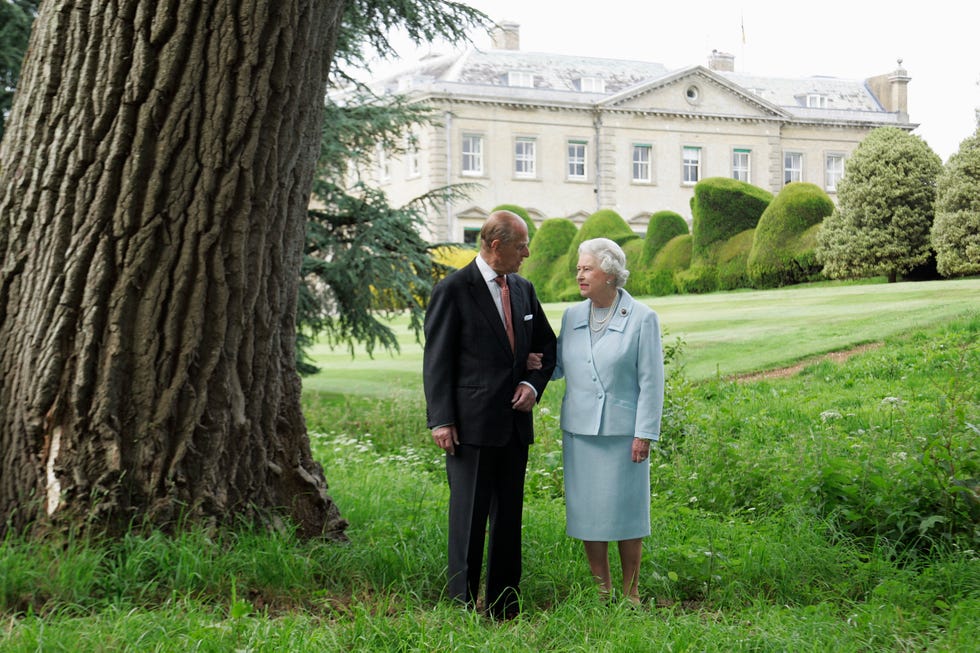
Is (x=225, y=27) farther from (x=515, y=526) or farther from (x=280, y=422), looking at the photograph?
(x=515, y=526)

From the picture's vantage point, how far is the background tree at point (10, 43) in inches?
327

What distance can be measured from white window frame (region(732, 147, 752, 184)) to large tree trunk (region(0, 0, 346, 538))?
835 inches

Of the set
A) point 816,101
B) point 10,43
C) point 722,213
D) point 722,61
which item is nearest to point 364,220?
point 10,43

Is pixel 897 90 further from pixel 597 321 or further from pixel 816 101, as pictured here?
pixel 816 101

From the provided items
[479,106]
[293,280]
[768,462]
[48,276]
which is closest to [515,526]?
[293,280]

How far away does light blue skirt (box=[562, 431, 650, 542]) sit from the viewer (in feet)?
14.0

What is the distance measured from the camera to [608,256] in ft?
14.0

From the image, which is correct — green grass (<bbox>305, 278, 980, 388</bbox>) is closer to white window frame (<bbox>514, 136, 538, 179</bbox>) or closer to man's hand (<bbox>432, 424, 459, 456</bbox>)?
man's hand (<bbox>432, 424, 459, 456</bbox>)

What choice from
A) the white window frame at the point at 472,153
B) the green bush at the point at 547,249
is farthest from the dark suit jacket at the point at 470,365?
the white window frame at the point at 472,153

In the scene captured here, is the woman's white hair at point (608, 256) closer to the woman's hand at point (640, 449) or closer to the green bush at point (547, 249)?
the woman's hand at point (640, 449)

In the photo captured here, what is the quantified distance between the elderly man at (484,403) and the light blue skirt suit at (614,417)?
0.22 m

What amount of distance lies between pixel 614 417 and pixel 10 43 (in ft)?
21.5

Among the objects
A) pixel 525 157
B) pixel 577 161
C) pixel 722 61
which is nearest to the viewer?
pixel 525 157

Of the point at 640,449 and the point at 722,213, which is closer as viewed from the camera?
the point at 640,449
